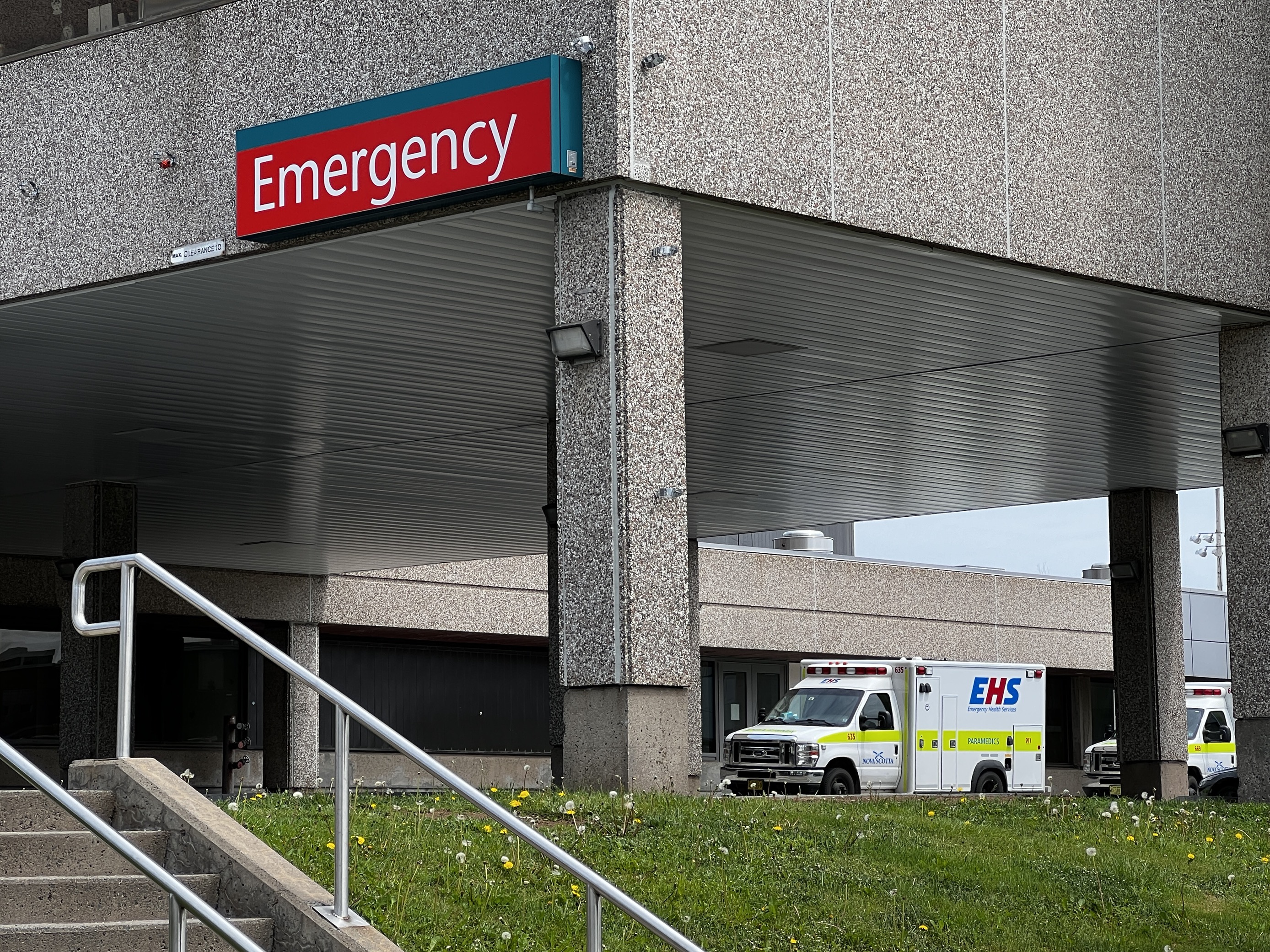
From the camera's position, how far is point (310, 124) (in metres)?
13.6

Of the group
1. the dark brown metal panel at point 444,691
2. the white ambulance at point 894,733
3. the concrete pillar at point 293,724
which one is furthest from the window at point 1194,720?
the concrete pillar at point 293,724

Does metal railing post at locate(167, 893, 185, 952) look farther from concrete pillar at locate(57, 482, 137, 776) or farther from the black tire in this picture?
the black tire

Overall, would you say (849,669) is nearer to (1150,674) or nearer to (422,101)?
(1150,674)

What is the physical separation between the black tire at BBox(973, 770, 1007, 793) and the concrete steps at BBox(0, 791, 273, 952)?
2684 cm

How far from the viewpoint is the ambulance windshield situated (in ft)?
102

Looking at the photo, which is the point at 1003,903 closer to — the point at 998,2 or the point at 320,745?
the point at 998,2

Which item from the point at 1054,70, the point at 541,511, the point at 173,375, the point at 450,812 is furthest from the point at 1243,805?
the point at 541,511

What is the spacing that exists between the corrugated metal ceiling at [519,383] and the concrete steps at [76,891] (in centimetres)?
606

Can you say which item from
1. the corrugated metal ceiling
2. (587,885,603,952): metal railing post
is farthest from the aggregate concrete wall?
(587,885,603,952): metal railing post

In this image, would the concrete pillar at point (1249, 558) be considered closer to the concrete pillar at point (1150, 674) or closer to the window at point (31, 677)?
the concrete pillar at point (1150, 674)

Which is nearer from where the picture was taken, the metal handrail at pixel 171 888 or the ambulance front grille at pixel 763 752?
the metal handrail at pixel 171 888

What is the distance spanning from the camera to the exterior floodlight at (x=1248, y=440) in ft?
55.3

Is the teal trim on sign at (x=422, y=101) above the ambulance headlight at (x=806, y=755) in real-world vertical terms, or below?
above

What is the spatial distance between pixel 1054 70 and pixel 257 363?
8.08m
